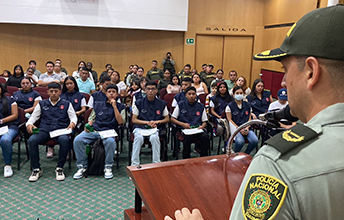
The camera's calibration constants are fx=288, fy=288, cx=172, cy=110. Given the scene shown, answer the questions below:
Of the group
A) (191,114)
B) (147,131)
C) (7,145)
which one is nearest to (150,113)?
(147,131)

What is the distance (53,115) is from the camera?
13.7ft

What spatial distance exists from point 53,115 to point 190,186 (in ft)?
10.5

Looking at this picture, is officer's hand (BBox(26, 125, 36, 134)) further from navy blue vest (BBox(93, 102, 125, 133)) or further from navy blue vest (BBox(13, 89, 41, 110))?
navy blue vest (BBox(13, 89, 41, 110))

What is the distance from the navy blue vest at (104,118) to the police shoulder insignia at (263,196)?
3739 mm

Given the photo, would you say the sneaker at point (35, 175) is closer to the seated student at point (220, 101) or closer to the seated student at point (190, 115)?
the seated student at point (190, 115)

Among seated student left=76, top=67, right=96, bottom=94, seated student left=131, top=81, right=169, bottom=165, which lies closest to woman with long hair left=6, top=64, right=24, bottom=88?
seated student left=76, top=67, right=96, bottom=94

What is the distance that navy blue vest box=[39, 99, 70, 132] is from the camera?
4.14 meters

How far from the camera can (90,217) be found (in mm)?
3033

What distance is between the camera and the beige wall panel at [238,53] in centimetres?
1187

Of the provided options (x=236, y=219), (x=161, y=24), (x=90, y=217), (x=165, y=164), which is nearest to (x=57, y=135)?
(x=90, y=217)

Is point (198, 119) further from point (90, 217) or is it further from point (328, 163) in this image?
point (328, 163)

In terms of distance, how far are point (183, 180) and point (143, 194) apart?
0.87 ft

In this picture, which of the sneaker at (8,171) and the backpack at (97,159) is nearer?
the sneaker at (8,171)

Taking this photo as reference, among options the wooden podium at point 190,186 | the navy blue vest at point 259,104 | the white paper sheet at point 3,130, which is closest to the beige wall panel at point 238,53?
the navy blue vest at point 259,104
